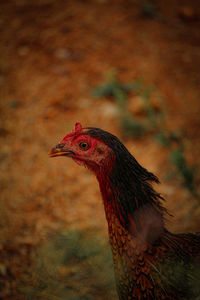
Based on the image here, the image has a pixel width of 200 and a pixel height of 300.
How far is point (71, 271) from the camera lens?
2.52 metres

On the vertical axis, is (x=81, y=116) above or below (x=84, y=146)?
above

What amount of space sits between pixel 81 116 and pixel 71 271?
2330 mm

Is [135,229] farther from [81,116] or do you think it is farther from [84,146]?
[81,116]

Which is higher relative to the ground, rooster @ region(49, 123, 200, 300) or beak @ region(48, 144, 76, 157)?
beak @ region(48, 144, 76, 157)

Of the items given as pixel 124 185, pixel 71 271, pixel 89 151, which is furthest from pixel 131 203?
pixel 71 271

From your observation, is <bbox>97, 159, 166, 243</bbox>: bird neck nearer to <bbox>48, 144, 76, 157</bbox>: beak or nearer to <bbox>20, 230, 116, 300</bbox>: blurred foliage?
<bbox>48, 144, 76, 157</bbox>: beak

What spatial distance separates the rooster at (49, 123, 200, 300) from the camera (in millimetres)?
1628

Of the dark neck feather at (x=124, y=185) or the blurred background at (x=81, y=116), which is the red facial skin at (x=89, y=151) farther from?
the blurred background at (x=81, y=116)

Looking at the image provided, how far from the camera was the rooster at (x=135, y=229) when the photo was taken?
64.1 inches

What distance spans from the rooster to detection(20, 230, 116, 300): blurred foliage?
0.70 meters

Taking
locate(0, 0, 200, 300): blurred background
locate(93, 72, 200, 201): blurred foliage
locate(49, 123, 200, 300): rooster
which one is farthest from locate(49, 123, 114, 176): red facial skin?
locate(93, 72, 200, 201): blurred foliage

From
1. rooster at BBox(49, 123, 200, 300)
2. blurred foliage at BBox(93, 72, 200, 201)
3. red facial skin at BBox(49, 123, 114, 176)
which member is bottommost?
rooster at BBox(49, 123, 200, 300)

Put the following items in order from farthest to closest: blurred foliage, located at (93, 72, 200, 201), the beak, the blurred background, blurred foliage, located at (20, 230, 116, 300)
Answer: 1. blurred foliage, located at (93, 72, 200, 201)
2. the blurred background
3. blurred foliage, located at (20, 230, 116, 300)
4. the beak

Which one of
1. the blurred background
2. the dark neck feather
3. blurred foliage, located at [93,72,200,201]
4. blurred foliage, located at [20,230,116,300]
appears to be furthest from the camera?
blurred foliage, located at [93,72,200,201]
